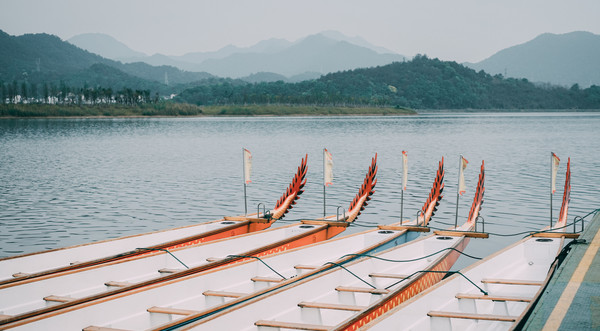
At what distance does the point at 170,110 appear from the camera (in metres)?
144

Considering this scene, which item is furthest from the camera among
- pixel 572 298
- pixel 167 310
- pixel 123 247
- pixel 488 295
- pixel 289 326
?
pixel 123 247

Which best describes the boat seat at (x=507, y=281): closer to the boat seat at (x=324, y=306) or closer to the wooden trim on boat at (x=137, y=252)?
the boat seat at (x=324, y=306)

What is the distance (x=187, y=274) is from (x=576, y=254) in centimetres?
675

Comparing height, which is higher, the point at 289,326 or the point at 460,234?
the point at 289,326

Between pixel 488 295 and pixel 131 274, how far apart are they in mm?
5930

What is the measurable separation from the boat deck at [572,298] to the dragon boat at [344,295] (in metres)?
1.99

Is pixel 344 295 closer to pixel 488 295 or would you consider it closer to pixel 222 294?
pixel 222 294

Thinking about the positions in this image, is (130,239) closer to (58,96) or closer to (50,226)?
(50,226)

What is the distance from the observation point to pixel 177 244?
13258 mm

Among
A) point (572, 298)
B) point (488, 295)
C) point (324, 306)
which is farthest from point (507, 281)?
point (324, 306)

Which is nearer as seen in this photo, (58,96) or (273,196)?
(273,196)

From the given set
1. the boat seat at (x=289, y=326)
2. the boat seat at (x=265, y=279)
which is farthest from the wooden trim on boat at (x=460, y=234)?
the boat seat at (x=289, y=326)

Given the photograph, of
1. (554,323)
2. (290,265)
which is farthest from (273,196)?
(554,323)

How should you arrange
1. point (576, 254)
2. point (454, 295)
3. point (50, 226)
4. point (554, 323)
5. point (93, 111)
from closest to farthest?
point (554, 323), point (454, 295), point (576, 254), point (50, 226), point (93, 111)
